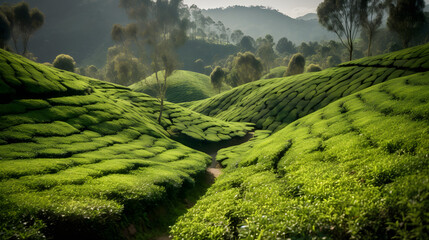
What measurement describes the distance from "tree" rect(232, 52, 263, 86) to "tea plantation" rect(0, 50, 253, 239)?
2790 inches

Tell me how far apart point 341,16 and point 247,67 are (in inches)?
1625

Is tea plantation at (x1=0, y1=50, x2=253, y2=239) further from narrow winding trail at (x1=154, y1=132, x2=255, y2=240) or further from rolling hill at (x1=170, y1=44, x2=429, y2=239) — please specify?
rolling hill at (x1=170, y1=44, x2=429, y2=239)

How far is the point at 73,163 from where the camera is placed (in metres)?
15.6

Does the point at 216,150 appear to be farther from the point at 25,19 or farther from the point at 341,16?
the point at 25,19

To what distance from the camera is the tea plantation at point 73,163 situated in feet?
31.1

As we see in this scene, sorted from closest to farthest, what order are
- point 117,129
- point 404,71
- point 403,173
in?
point 403,173 → point 117,129 → point 404,71

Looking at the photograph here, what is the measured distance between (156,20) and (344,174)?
39809mm

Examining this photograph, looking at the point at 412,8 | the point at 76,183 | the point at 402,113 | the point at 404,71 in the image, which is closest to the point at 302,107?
the point at 404,71

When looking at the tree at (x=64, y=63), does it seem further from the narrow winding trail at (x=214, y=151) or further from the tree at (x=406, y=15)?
the tree at (x=406, y=15)

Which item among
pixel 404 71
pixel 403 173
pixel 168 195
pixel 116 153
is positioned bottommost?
pixel 168 195

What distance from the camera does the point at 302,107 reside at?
4350 centimetres

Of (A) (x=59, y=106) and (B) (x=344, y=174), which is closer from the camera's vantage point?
(B) (x=344, y=174)

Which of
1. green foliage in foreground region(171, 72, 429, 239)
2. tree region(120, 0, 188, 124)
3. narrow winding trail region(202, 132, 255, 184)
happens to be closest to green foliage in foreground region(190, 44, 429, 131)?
narrow winding trail region(202, 132, 255, 184)

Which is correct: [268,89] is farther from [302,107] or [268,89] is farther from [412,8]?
[412,8]
